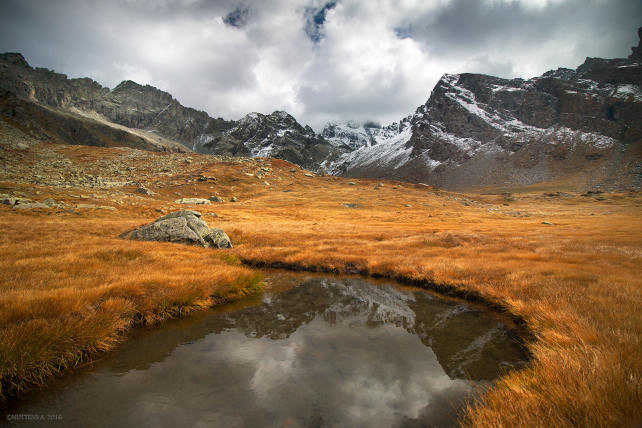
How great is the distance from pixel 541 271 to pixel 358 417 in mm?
12287

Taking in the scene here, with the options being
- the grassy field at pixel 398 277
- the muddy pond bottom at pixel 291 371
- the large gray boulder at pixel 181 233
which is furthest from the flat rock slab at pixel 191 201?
the muddy pond bottom at pixel 291 371

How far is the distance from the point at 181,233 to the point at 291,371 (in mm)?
16098

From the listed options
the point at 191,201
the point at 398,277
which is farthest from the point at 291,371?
the point at 191,201

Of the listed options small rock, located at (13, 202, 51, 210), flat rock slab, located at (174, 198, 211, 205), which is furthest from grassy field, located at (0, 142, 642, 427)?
flat rock slab, located at (174, 198, 211, 205)

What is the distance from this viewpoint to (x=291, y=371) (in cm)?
601

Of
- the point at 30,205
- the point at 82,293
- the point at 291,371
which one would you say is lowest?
the point at 291,371

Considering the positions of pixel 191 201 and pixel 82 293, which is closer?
pixel 82 293

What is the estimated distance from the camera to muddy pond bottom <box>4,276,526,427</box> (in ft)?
15.2

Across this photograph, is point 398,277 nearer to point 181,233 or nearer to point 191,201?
point 181,233

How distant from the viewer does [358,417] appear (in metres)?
4.72

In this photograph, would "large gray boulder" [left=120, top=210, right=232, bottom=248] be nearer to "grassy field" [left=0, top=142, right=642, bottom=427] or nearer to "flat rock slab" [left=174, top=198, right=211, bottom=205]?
"grassy field" [left=0, top=142, right=642, bottom=427]

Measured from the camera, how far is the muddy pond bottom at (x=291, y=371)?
15.2 feet

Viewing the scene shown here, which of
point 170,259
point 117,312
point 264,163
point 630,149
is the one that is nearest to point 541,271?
point 117,312

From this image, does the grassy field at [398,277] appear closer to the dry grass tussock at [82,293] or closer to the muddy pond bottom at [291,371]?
the dry grass tussock at [82,293]
